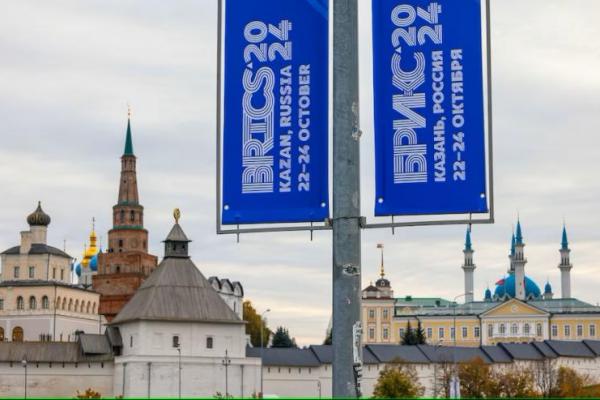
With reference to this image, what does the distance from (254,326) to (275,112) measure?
440 feet

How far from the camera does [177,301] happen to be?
281 feet

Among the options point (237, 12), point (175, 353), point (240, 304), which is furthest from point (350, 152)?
point (240, 304)

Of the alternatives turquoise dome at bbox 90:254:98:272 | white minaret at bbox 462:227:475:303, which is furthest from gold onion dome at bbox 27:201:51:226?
white minaret at bbox 462:227:475:303

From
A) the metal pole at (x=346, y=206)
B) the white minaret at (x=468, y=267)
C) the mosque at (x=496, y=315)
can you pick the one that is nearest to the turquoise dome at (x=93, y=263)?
the mosque at (x=496, y=315)

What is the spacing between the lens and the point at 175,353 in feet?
270

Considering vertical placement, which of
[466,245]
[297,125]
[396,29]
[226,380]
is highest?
[466,245]

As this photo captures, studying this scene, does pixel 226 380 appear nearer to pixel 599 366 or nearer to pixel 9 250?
pixel 9 250

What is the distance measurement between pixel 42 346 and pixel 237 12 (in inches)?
2908

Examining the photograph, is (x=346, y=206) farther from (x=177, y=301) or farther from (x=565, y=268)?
(x=565, y=268)

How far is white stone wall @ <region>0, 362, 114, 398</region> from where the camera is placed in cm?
8144

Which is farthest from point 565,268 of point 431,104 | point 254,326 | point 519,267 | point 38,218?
point 431,104

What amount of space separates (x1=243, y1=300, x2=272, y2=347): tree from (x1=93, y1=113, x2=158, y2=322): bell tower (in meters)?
15.3

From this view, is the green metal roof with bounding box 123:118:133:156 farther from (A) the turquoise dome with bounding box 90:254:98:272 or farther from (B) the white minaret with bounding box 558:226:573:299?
(B) the white minaret with bounding box 558:226:573:299

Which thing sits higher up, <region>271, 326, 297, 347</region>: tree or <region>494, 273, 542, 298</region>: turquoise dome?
<region>494, 273, 542, 298</region>: turquoise dome
